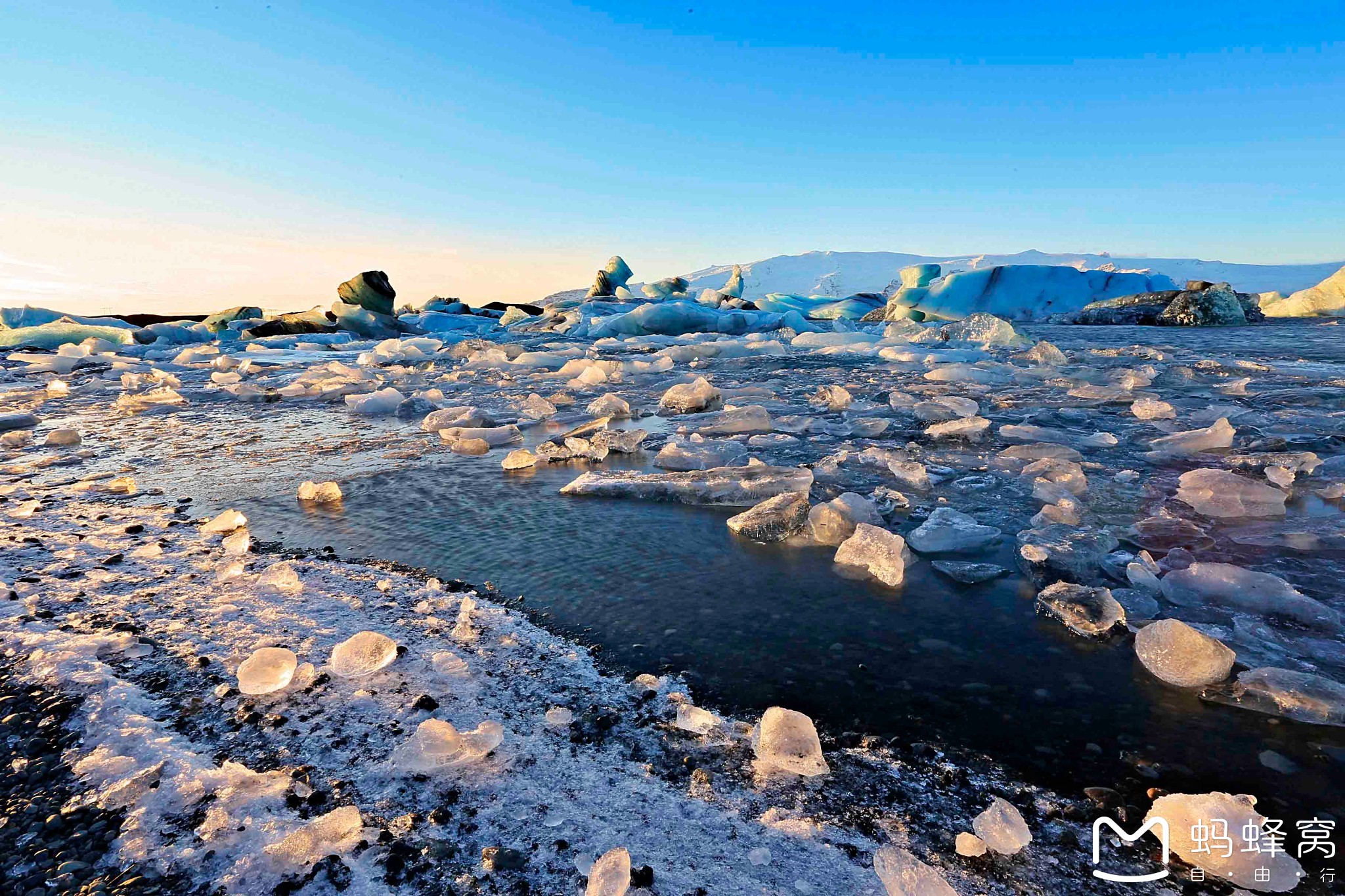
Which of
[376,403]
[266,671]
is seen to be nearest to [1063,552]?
[266,671]

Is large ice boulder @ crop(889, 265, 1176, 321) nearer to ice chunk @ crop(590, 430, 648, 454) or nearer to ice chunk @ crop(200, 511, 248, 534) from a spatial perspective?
ice chunk @ crop(590, 430, 648, 454)

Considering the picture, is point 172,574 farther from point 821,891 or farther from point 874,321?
point 874,321

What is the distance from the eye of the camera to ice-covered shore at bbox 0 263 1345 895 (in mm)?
863

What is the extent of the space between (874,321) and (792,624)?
21.1 metres

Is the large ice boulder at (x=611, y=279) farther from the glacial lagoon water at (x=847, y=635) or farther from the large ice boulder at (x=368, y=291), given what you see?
the glacial lagoon water at (x=847, y=635)

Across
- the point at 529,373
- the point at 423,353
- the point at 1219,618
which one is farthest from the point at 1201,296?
the point at 1219,618

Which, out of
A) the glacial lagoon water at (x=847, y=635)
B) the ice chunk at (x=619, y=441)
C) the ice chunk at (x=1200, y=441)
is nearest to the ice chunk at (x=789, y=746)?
the glacial lagoon water at (x=847, y=635)

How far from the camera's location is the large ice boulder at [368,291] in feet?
60.3

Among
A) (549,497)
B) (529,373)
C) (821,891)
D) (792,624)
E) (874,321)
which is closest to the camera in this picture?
(821,891)

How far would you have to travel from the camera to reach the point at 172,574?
5.86ft

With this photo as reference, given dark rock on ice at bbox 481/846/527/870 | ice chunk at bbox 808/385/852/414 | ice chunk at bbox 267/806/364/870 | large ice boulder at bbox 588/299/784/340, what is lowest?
ice chunk at bbox 808/385/852/414

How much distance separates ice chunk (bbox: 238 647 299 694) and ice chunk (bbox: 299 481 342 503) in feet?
4.62

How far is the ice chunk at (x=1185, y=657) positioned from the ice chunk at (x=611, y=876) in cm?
110

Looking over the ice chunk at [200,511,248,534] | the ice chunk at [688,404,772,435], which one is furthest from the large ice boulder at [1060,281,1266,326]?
the ice chunk at [200,511,248,534]
